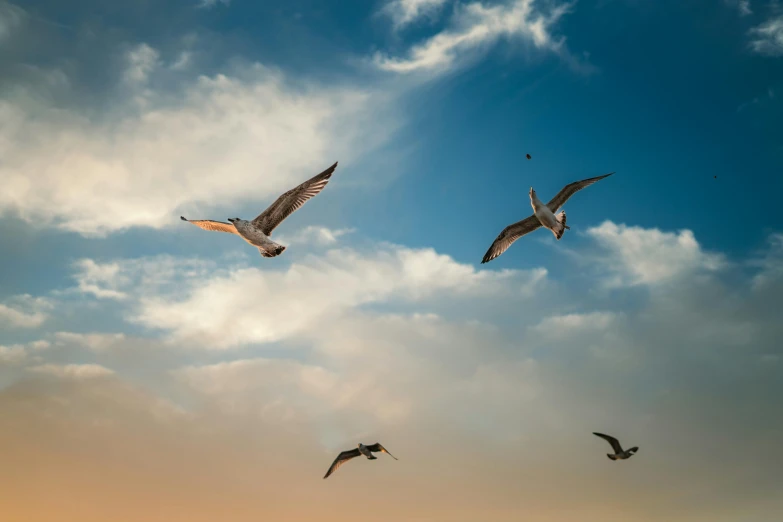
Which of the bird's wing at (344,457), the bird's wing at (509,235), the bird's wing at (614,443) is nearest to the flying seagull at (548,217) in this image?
the bird's wing at (509,235)

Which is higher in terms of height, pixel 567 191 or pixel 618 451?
pixel 567 191

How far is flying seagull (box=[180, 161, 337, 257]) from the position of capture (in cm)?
3256

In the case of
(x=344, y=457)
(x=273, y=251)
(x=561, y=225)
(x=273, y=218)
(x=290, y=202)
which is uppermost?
(x=561, y=225)

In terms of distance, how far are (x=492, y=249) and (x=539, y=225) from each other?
3.55m

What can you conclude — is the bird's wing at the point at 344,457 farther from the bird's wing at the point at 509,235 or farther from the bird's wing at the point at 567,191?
the bird's wing at the point at 567,191

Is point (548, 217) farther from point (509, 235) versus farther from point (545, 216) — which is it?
point (509, 235)

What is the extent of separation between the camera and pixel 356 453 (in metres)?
39.5

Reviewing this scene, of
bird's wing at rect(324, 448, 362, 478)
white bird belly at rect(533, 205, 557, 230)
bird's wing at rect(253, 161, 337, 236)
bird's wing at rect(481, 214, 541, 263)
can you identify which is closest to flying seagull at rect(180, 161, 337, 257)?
bird's wing at rect(253, 161, 337, 236)

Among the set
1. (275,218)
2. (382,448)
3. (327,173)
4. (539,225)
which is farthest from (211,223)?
(539,225)

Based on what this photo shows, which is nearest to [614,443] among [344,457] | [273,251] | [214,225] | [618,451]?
[618,451]

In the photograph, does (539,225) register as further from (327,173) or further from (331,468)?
(331,468)

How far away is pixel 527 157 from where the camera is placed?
3102 centimetres

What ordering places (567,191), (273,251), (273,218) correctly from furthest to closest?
(567,191) < (273,218) < (273,251)

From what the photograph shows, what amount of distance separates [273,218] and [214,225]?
343 centimetres
